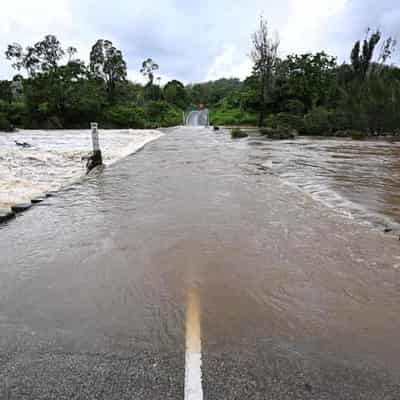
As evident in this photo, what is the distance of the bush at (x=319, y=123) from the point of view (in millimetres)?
18703

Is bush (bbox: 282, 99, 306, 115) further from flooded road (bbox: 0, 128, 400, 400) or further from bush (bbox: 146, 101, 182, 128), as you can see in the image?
flooded road (bbox: 0, 128, 400, 400)

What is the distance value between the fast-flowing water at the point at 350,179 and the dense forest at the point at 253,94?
27.3 feet

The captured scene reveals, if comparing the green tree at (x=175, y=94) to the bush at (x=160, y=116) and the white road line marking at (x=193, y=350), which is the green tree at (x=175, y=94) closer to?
the bush at (x=160, y=116)

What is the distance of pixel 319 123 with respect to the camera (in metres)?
19.0

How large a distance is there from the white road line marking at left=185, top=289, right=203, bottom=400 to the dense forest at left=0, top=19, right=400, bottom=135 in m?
17.4

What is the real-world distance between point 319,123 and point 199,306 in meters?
19.6

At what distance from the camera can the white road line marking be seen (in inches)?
52.4

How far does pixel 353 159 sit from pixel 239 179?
478 cm

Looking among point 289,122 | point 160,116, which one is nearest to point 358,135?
point 289,122

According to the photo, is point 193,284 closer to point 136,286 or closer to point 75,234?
point 136,286

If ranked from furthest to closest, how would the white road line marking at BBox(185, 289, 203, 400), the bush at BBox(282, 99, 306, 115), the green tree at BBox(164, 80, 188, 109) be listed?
the green tree at BBox(164, 80, 188, 109) < the bush at BBox(282, 99, 306, 115) < the white road line marking at BBox(185, 289, 203, 400)

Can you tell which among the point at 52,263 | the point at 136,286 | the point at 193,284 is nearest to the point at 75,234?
the point at 52,263

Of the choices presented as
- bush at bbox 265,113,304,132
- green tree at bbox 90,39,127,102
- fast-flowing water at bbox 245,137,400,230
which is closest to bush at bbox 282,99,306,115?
bush at bbox 265,113,304,132

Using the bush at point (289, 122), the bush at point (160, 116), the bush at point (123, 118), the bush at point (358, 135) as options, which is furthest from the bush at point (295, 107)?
the bush at point (123, 118)
